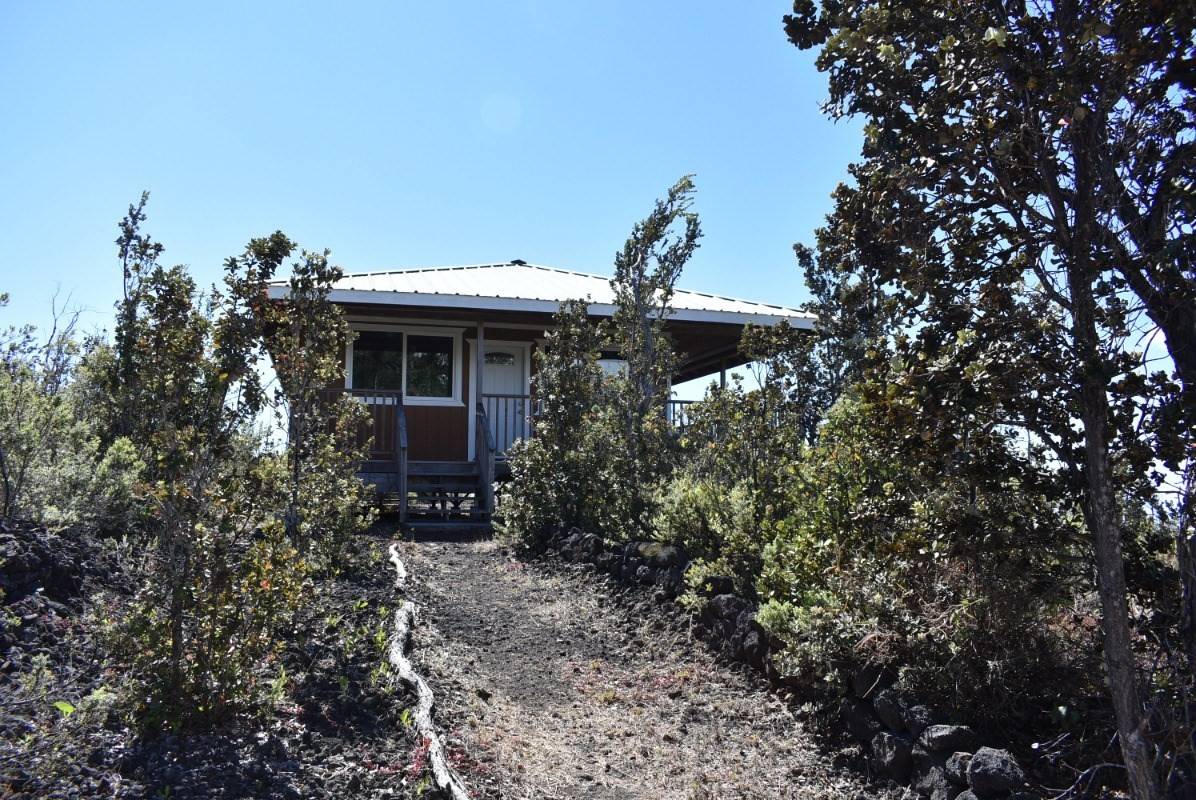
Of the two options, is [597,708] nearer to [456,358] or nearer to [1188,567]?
[1188,567]

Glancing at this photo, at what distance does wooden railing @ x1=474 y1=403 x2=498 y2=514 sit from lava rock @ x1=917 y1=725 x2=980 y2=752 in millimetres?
8607

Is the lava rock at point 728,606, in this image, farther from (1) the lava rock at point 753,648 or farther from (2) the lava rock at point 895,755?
(2) the lava rock at point 895,755

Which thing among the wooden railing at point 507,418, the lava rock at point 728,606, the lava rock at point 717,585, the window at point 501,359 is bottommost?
the lava rock at point 728,606

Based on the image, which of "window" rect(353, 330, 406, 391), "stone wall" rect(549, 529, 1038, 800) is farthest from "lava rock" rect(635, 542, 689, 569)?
"window" rect(353, 330, 406, 391)

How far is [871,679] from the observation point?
14.8 ft

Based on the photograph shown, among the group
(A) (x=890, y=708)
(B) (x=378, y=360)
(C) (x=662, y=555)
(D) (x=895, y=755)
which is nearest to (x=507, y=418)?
(B) (x=378, y=360)

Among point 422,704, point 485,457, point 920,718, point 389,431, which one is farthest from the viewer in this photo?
point 389,431

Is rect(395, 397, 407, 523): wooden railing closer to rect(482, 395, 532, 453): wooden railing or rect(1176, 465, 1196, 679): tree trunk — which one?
rect(482, 395, 532, 453): wooden railing

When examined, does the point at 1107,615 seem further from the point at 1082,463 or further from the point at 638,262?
the point at 638,262

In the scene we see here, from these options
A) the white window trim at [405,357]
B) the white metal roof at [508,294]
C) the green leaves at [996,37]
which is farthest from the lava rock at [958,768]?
the white window trim at [405,357]

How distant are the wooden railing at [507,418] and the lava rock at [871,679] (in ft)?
31.2

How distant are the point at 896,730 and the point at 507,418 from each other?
10.3 m

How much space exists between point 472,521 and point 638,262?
A: 15.1ft

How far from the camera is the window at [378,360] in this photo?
14531 millimetres
